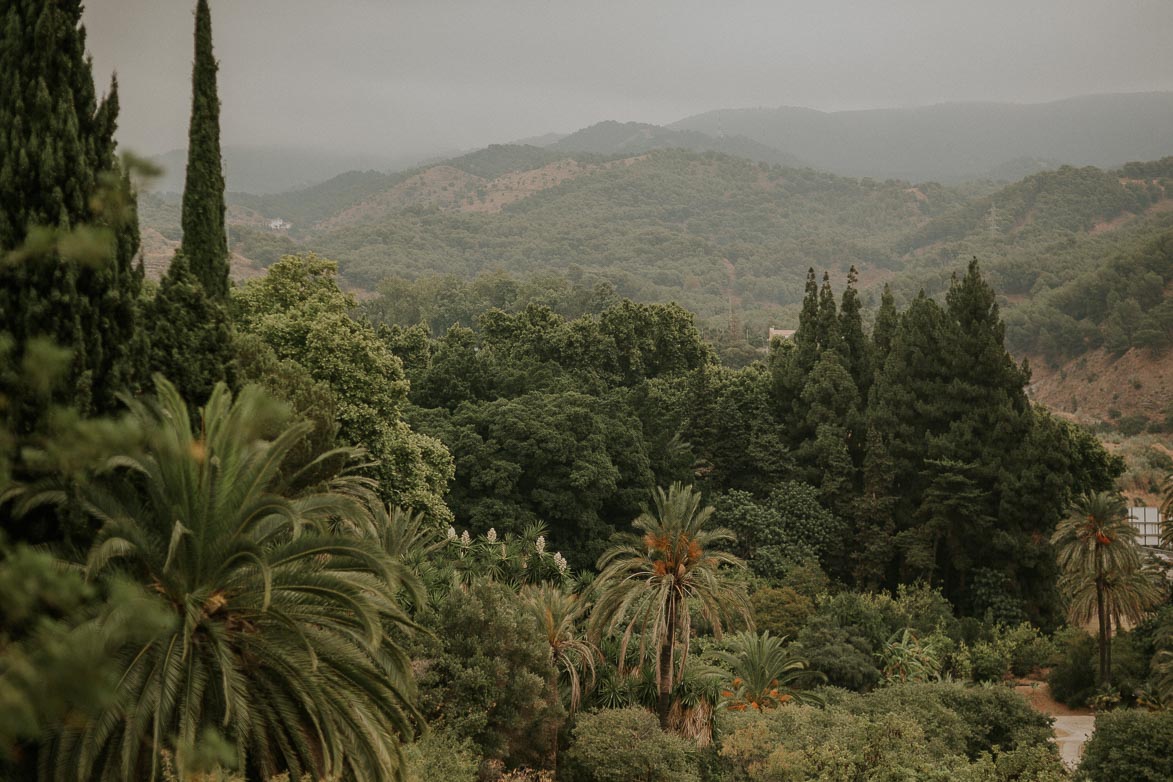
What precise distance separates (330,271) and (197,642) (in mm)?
18765

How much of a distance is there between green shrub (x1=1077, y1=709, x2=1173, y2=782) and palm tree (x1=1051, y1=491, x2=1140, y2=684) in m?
8.34

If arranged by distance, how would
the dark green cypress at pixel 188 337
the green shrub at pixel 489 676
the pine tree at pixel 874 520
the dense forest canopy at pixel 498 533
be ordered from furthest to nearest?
the pine tree at pixel 874 520 → the green shrub at pixel 489 676 → the dark green cypress at pixel 188 337 → the dense forest canopy at pixel 498 533

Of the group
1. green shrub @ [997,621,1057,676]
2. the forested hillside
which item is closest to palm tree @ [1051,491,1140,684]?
green shrub @ [997,621,1057,676]

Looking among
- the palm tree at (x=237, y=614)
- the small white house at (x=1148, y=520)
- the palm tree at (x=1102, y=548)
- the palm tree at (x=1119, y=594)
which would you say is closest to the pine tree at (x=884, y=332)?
the palm tree at (x=1119, y=594)

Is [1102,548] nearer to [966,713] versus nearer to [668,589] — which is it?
[966,713]

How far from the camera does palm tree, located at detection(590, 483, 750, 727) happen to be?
679 inches

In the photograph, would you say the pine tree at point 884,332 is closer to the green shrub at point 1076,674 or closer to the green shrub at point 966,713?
the green shrub at point 1076,674

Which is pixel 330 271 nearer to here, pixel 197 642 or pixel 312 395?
pixel 312 395

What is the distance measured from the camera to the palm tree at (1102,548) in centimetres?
2423

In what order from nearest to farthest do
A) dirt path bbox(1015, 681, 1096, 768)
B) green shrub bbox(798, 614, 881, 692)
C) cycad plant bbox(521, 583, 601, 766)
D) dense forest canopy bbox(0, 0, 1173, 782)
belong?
dense forest canopy bbox(0, 0, 1173, 782), cycad plant bbox(521, 583, 601, 766), dirt path bbox(1015, 681, 1096, 768), green shrub bbox(798, 614, 881, 692)

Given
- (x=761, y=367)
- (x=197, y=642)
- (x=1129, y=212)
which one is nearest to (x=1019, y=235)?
(x=1129, y=212)

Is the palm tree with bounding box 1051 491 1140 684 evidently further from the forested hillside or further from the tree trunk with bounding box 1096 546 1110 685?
the forested hillside

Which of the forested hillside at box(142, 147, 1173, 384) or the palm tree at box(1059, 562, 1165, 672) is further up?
the forested hillside at box(142, 147, 1173, 384)

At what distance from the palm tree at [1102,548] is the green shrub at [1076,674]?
38.1 inches
